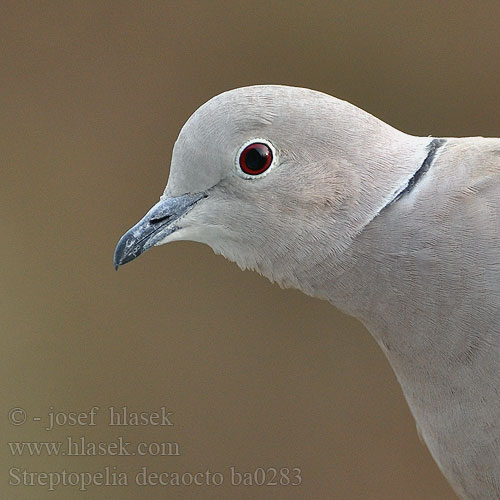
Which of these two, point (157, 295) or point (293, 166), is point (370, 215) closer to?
point (293, 166)

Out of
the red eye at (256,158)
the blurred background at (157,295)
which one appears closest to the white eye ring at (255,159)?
the red eye at (256,158)

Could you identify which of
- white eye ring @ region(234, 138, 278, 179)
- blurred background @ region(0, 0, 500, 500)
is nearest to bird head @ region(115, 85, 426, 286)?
white eye ring @ region(234, 138, 278, 179)

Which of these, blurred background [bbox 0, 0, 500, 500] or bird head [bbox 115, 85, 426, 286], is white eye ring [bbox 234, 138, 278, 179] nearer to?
bird head [bbox 115, 85, 426, 286]

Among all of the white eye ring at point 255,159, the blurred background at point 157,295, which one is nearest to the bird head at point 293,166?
the white eye ring at point 255,159

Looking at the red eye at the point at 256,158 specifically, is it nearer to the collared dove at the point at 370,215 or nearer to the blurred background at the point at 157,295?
the collared dove at the point at 370,215

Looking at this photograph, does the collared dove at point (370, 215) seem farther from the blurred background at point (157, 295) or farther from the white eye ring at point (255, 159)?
the blurred background at point (157, 295)

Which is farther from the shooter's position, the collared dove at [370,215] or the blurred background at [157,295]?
the blurred background at [157,295]
